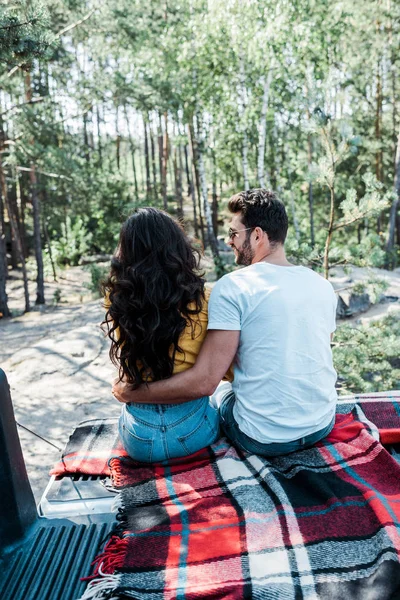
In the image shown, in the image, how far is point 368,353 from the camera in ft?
13.1

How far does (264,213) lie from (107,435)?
1.41 m

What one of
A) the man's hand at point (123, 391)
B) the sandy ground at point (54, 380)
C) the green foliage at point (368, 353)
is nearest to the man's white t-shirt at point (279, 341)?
the man's hand at point (123, 391)

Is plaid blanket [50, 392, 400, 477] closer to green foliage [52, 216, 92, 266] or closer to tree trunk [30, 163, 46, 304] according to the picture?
tree trunk [30, 163, 46, 304]

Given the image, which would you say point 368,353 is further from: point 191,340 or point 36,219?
point 36,219

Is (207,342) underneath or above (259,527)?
above

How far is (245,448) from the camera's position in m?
2.07

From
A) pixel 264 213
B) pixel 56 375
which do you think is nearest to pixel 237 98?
pixel 56 375

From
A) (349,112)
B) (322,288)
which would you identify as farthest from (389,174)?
(322,288)

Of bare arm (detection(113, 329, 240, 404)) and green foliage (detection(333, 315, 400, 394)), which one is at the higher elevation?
bare arm (detection(113, 329, 240, 404))

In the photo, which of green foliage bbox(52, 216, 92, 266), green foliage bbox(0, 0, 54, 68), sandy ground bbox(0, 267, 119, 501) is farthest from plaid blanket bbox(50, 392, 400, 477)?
green foliage bbox(52, 216, 92, 266)

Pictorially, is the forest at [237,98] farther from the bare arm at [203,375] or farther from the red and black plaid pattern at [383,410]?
the bare arm at [203,375]

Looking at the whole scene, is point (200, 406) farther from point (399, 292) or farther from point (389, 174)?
point (389, 174)

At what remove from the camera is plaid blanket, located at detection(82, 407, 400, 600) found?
1403mm

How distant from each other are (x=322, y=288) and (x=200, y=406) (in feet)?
2.40
